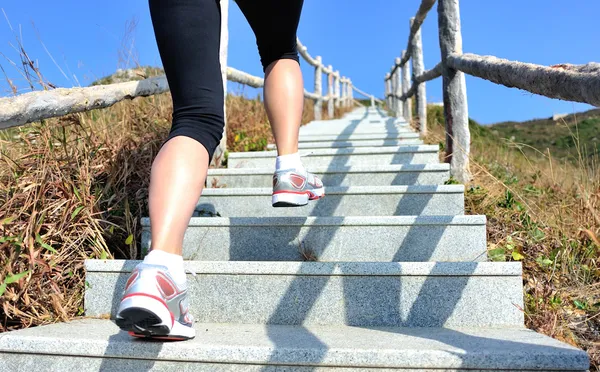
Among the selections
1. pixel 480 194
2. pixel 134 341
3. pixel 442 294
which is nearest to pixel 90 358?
pixel 134 341

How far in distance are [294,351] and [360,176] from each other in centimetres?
165

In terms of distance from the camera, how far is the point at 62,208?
1921mm

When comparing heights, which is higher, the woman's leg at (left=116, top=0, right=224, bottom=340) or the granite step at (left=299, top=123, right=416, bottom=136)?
the granite step at (left=299, top=123, right=416, bottom=136)

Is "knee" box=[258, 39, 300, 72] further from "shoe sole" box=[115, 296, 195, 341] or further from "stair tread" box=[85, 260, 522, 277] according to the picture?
"shoe sole" box=[115, 296, 195, 341]

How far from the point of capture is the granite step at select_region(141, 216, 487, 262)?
1.99 m

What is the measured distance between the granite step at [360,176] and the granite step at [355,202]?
383mm

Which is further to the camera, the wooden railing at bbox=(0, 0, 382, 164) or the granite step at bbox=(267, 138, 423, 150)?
the granite step at bbox=(267, 138, 423, 150)

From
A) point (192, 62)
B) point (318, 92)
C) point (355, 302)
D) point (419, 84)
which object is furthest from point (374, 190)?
point (318, 92)

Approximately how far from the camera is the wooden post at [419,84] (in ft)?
17.0

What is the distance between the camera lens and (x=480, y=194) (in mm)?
2602

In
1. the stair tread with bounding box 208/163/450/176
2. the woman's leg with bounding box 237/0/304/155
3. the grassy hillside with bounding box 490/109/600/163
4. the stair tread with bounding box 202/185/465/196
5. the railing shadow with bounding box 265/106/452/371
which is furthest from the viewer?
the grassy hillside with bounding box 490/109/600/163

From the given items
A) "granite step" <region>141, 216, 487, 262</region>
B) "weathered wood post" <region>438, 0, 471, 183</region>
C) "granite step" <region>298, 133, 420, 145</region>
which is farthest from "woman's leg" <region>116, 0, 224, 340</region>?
"granite step" <region>298, 133, 420, 145</region>

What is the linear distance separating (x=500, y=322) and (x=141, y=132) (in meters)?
1.90

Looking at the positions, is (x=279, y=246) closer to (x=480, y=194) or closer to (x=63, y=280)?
(x=63, y=280)
